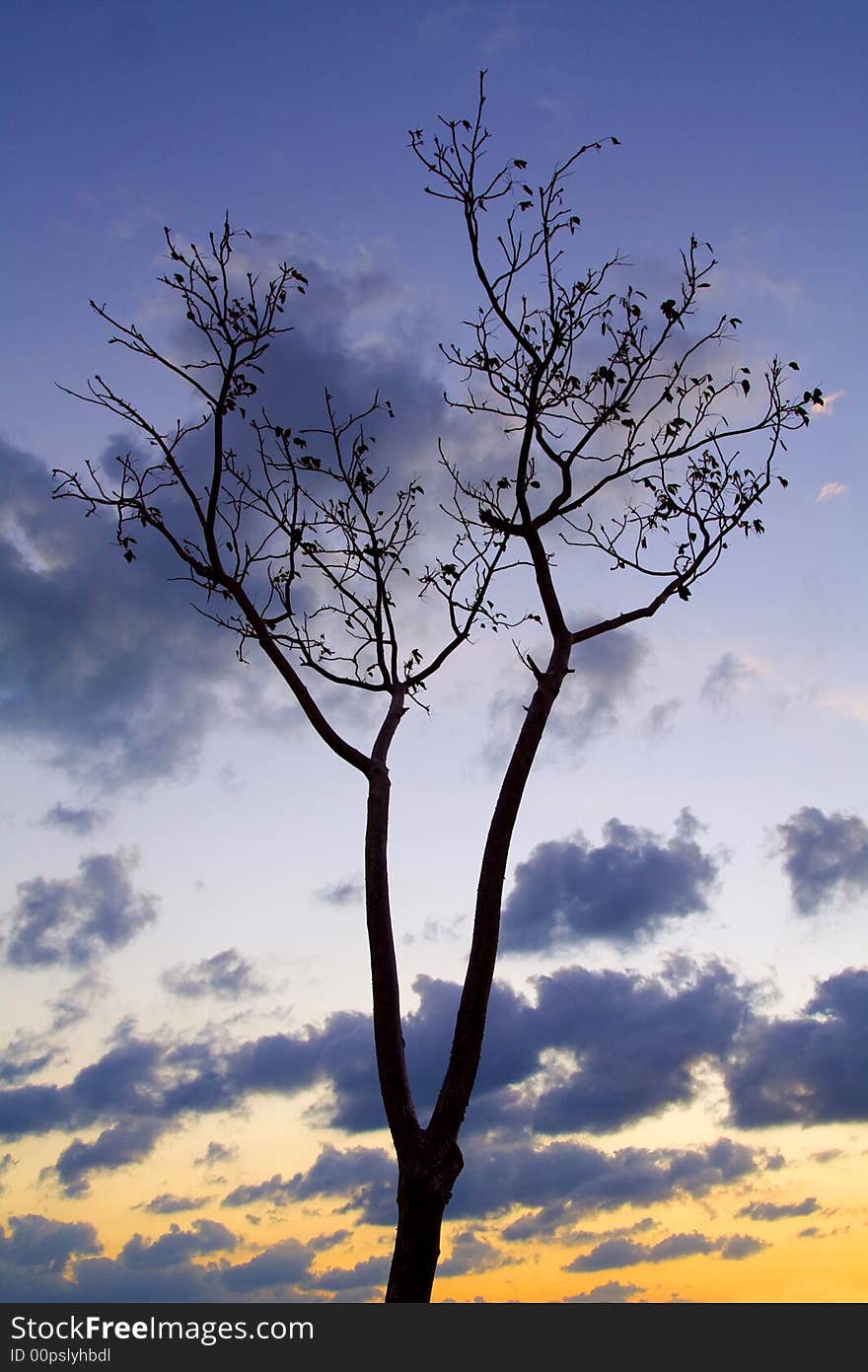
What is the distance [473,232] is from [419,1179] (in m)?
9.03

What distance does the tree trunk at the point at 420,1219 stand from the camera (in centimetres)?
898

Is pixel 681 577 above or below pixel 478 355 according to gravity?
below

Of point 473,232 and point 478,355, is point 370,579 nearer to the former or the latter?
point 478,355

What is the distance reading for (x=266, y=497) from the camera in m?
13.1

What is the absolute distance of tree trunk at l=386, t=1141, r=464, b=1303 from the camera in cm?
898

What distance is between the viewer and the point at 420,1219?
907 cm

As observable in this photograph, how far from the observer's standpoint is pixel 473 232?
12.0 metres

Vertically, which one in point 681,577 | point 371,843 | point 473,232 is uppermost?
point 473,232
